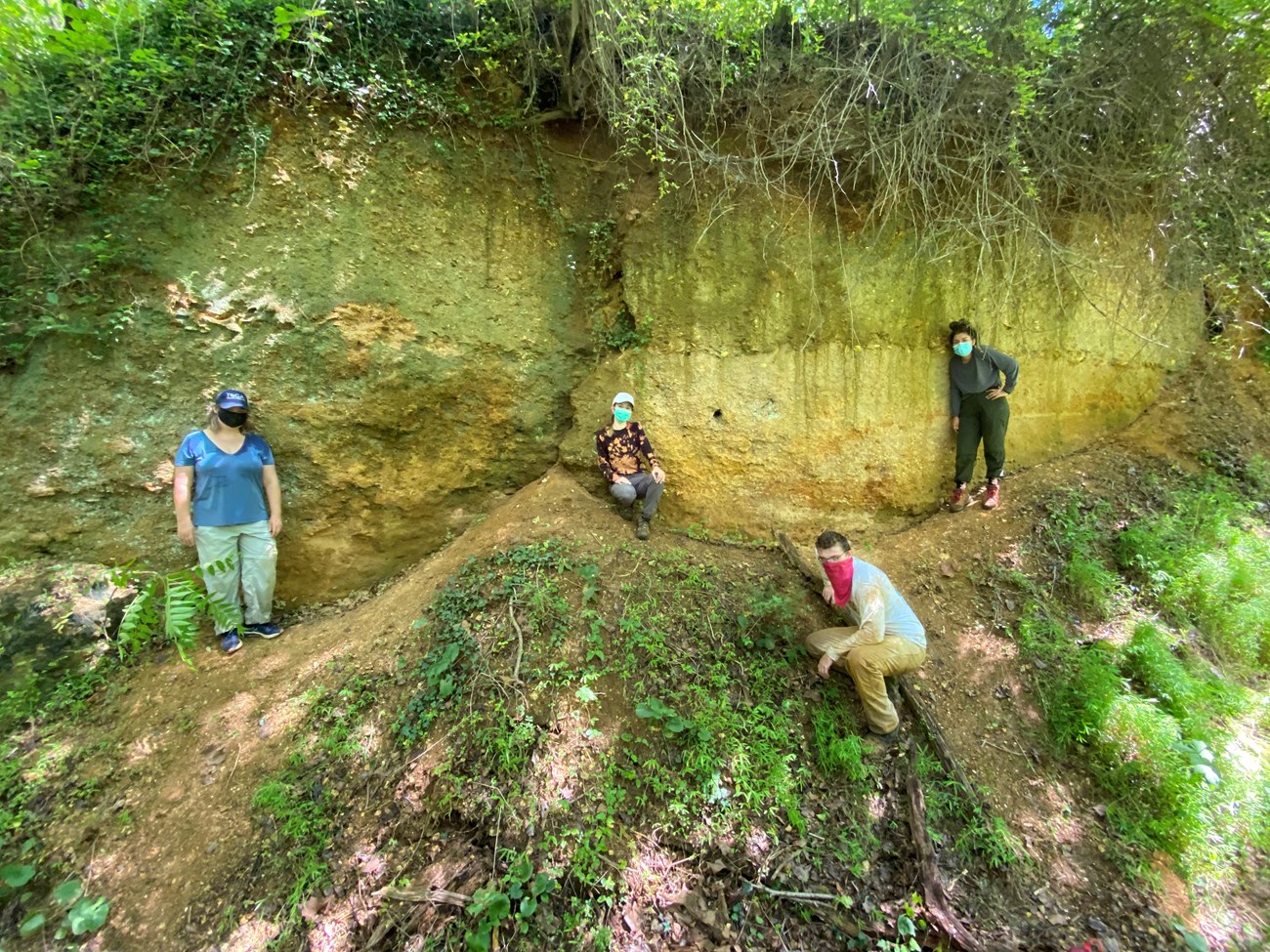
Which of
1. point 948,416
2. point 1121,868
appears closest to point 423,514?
point 948,416

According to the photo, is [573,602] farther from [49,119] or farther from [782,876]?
[49,119]

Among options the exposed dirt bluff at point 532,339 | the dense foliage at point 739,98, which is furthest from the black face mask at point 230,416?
the dense foliage at point 739,98

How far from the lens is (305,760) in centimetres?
323

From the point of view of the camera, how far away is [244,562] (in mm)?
3869

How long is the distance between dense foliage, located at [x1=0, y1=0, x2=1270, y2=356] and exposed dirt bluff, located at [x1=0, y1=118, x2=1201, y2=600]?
0.95 feet

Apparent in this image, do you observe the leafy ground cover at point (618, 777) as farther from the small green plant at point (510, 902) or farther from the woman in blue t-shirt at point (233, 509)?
the woman in blue t-shirt at point (233, 509)

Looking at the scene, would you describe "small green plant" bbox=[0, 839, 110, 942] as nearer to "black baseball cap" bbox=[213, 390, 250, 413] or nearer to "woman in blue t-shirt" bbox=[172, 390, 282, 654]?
"woman in blue t-shirt" bbox=[172, 390, 282, 654]

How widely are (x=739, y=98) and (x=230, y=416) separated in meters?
4.82

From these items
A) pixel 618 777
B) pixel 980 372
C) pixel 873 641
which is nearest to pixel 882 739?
pixel 873 641

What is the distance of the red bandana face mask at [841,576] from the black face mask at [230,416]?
425 centimetres

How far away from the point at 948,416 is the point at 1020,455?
946 mm

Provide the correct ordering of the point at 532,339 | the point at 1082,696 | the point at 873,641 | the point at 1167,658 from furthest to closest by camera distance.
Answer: the point at 532,339, the point at 1167,658, the point at 1082,696, the point at 873,641

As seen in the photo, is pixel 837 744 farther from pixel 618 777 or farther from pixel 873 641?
pixel 618 777

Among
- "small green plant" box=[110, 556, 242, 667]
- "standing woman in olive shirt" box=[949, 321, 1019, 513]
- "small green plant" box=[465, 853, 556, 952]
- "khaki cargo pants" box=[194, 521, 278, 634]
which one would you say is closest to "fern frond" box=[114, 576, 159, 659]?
"small green plant" box=[110, 556, 242, 667]
